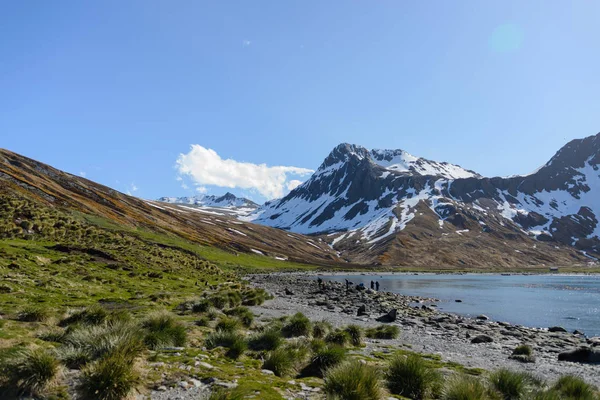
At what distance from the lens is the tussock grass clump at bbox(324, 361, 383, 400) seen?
889cm

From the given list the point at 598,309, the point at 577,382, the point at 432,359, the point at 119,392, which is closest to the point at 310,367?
the point at 119,392

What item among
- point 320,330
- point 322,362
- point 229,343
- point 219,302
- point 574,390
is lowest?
point 219,302

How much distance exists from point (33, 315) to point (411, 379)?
16.2 meters

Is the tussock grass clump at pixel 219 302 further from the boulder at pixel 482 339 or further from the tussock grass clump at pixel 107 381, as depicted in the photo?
the tussock grass clump at pixel 107 381


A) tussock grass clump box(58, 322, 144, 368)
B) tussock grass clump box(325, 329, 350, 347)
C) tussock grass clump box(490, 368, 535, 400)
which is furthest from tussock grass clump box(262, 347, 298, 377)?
tussock grass clump box(490, 368, 535, 400)

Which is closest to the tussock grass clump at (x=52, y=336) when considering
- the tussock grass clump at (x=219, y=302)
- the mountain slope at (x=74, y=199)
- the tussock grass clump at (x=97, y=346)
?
the tussock grass clump at (x=97, y=346)

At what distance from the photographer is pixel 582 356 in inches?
773

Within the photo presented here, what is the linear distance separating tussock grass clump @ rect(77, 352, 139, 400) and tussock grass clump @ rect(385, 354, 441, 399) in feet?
23.9

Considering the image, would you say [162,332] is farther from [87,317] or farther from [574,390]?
[574,390]

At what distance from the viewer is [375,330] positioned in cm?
2378

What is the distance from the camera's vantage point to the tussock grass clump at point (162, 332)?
41.0ft

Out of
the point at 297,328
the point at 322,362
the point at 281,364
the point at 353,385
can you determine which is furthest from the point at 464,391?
the point at 297,328

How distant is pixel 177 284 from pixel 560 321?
136 feet

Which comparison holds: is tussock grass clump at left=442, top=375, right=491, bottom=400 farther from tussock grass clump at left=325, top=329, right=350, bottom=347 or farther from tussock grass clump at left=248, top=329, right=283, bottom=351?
tussock grass clump at left=325, top=329, right=350, bottom=347
